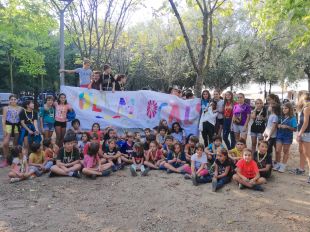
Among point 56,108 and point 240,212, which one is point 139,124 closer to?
point 56,108

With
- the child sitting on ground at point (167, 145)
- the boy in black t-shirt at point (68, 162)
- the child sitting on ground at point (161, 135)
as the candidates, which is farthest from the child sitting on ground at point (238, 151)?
the boy in black t-shirt at point (68, 162)

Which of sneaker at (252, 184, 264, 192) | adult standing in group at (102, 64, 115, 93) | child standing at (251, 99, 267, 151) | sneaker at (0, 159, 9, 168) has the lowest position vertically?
sneaker at (0, 159, 9, 168)

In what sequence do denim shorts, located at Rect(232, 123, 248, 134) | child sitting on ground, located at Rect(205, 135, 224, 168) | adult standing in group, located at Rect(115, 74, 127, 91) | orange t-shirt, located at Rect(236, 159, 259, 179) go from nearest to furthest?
orange t-shirt, located at Rect(236, 159, 259, 179), child sitting on ground, located at Rect(205, 135, 224, 168), denim shorts, located at Rect(232, 123, 248, 134), adult standing in group, located at Rect(115, 74, 127, 91)

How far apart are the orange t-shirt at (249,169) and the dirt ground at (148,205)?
323 millimetres

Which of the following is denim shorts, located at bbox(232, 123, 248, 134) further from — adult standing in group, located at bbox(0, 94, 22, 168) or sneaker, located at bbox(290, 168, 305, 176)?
adult standing in group, located at bbox(0, 94, 22, 168)

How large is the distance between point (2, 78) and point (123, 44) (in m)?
13.3

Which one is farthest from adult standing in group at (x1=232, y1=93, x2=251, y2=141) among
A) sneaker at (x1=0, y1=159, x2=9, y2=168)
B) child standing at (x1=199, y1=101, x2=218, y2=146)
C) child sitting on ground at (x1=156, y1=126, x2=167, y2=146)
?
sneaker at (x1=0, y1=159, x2=9, y2=168)

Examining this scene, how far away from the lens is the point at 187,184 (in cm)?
630

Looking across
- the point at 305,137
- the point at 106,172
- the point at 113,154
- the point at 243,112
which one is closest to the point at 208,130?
the point at 243,112

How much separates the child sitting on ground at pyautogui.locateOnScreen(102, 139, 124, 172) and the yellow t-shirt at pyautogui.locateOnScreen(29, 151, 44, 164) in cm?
130

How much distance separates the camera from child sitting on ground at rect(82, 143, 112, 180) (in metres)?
6.72

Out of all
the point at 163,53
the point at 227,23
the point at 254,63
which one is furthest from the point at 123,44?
the point at 254,63

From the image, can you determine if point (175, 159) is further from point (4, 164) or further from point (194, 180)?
point (4, 164)

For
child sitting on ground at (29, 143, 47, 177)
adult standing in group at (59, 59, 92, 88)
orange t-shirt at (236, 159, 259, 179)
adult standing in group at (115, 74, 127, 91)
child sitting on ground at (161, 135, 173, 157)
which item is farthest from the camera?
adult standing in group at (115, 74, 127, 91)
